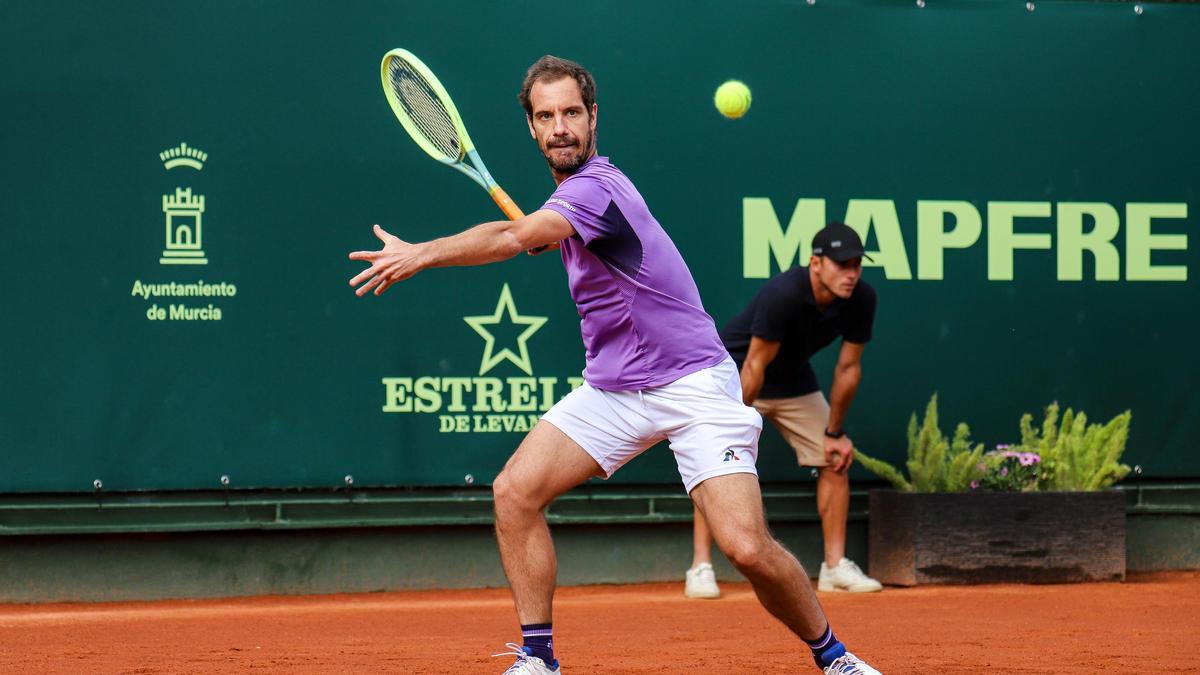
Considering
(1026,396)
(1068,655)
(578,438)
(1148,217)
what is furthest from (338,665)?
(1148,217)

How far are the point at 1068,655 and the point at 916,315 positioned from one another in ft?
8.45

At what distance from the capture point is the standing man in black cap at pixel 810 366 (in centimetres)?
664

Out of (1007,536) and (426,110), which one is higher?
(426,110)

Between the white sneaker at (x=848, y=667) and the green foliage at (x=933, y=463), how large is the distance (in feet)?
9.67

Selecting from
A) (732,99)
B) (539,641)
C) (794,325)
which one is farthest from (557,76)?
(732,99)

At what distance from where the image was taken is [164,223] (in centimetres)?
688

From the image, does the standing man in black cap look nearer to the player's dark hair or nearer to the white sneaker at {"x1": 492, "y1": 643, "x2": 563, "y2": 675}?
the player's dark hair

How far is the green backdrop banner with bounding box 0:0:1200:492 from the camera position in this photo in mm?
6840

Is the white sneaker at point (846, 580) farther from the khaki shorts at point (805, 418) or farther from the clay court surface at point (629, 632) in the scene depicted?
the khaki shorts at point (805, 418)

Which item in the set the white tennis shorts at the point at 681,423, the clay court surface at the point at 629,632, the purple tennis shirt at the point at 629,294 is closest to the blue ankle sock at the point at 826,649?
the white tennis shorts at the point at 681,423

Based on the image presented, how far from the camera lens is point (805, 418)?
7070 mm

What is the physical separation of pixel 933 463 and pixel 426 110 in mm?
3106

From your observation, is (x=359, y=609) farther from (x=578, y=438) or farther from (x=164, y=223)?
(x=578, y=438)

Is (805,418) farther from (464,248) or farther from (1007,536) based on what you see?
(464,248)
